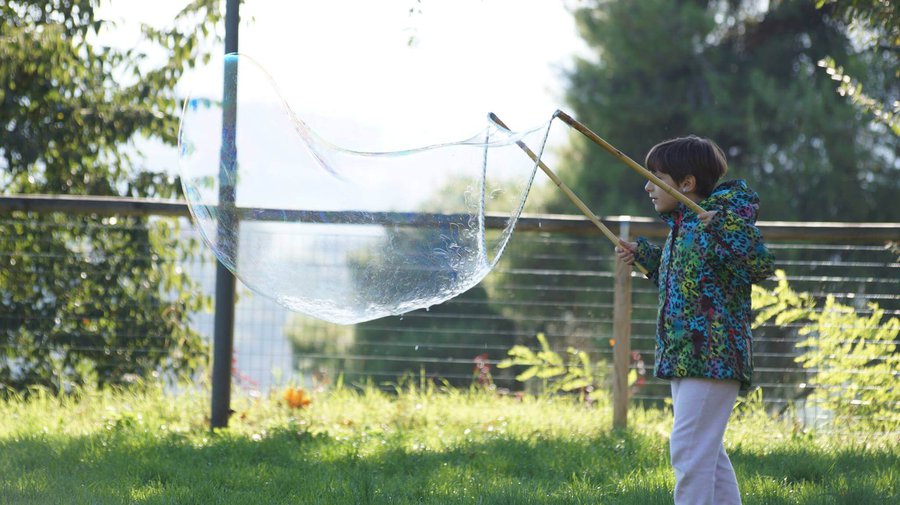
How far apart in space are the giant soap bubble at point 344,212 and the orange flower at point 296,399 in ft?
6.61

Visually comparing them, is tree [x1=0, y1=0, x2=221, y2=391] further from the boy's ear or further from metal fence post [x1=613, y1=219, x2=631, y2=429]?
the boy's ear

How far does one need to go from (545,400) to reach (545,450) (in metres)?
1.32

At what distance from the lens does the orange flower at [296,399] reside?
17.5 feet

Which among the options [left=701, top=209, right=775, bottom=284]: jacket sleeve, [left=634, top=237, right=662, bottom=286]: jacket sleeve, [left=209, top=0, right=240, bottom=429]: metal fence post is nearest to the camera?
[left=701, top=209, right=775, bottom=284]: jacket sleeve

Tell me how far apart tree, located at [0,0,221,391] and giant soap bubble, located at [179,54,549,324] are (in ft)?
8.92

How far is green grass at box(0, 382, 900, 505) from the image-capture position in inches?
142

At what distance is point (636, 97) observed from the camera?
15.2 metres

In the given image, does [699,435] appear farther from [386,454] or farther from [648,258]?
[386,454]

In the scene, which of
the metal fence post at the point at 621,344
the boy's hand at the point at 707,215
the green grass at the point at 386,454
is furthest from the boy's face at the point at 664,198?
the metal fence post at the point at 621,344

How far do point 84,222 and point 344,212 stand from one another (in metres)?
3.55

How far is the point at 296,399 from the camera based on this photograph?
17.5 ft

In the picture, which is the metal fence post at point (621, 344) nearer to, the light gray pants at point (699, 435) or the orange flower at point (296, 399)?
the orange flower at point (296, 399)

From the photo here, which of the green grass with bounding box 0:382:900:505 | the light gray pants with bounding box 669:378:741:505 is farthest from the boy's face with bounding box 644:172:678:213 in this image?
the green grass with bounding box 0:382:900:505

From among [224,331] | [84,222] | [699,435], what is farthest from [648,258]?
[84,222]
